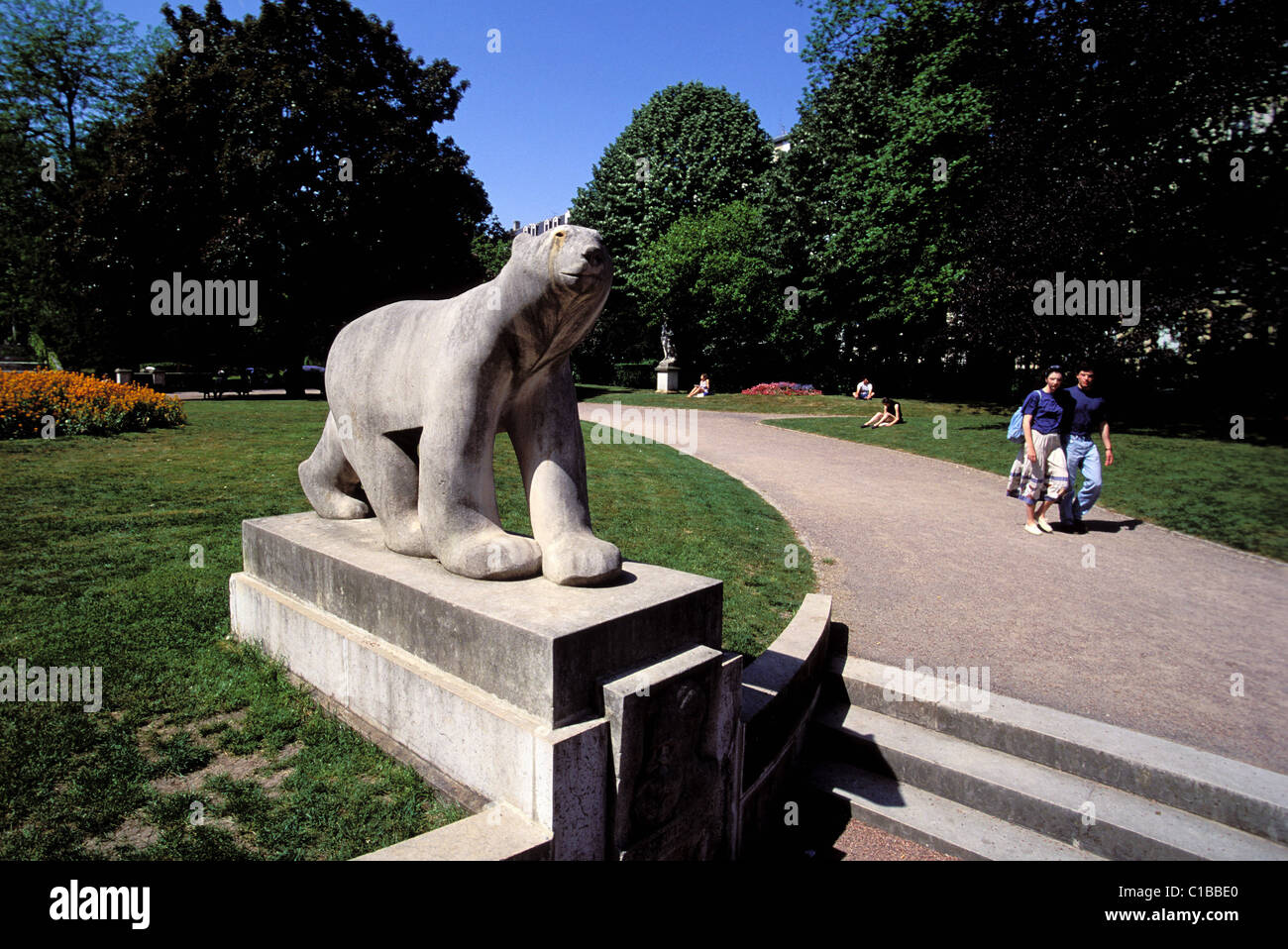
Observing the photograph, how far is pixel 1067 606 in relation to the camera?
6570 mm

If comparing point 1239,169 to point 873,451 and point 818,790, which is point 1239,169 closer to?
point 873,451

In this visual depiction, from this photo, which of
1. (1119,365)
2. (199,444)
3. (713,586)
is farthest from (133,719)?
(1119,365)

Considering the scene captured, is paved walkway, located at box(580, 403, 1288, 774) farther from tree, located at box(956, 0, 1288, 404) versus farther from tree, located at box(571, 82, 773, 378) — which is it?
tree, located at box(571, 82, 773, 378)

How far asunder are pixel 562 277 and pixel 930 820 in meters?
3.42

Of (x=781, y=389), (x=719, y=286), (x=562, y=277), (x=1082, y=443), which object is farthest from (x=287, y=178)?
(x=562, y=277)

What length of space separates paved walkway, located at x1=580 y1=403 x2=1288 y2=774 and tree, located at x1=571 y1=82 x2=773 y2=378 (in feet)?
86.1

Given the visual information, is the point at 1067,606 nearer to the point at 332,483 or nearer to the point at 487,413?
the point at 487,413

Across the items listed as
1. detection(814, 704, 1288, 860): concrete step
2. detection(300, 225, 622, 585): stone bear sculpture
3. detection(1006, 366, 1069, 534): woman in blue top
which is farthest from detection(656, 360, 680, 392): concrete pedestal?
detection(300, 225, 622, 585): stone bear sculpture

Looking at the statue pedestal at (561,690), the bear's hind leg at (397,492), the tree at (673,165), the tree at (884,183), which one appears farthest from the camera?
the tree at (673,165)

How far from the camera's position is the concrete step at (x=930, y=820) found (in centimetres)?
359

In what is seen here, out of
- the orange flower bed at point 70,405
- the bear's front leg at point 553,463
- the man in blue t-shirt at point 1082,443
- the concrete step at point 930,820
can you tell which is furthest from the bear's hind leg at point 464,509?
the orange flower bed at point 70,405

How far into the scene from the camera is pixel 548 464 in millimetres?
3408

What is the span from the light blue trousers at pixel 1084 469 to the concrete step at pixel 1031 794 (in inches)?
246

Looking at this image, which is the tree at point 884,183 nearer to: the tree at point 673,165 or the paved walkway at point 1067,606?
the tree at point 673,165
